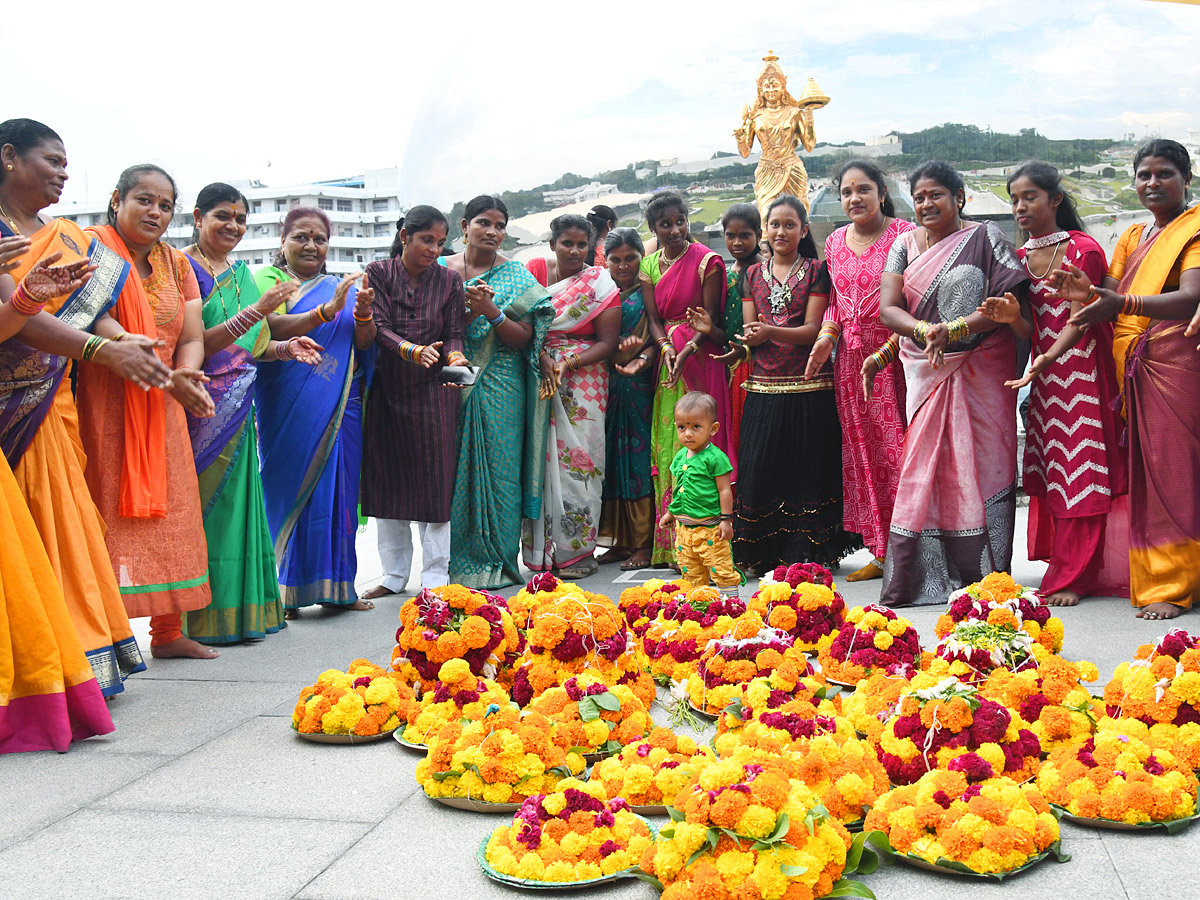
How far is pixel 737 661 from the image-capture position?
3.63 meters

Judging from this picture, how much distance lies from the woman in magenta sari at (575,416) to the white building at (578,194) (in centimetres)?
664

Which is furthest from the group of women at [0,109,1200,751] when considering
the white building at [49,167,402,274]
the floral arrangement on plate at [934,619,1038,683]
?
the white building at [49,167,402,274]

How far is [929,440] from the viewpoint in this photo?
5336 millimetres

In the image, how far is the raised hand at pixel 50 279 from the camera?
352 centimetres

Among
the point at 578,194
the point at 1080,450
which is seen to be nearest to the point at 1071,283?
the point at 1080,450

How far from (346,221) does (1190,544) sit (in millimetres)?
38293

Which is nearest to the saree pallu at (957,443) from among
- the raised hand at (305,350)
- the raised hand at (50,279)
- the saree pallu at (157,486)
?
the raised hand at (305,350)

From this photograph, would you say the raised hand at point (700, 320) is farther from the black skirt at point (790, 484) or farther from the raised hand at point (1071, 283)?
the raised hand at point (1071, 283)

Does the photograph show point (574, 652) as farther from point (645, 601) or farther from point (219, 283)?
point (219, 283)

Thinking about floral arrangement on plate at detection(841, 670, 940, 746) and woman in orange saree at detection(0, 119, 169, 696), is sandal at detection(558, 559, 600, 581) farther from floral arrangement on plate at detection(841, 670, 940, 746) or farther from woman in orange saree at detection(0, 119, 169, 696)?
floral arrangement on plate at detection(841, 670, 940, 746)

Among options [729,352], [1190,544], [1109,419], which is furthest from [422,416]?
[1190,544]

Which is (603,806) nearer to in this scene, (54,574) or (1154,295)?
(54,574)

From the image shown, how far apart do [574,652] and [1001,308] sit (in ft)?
9.09

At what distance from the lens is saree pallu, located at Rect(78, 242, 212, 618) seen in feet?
14.4
